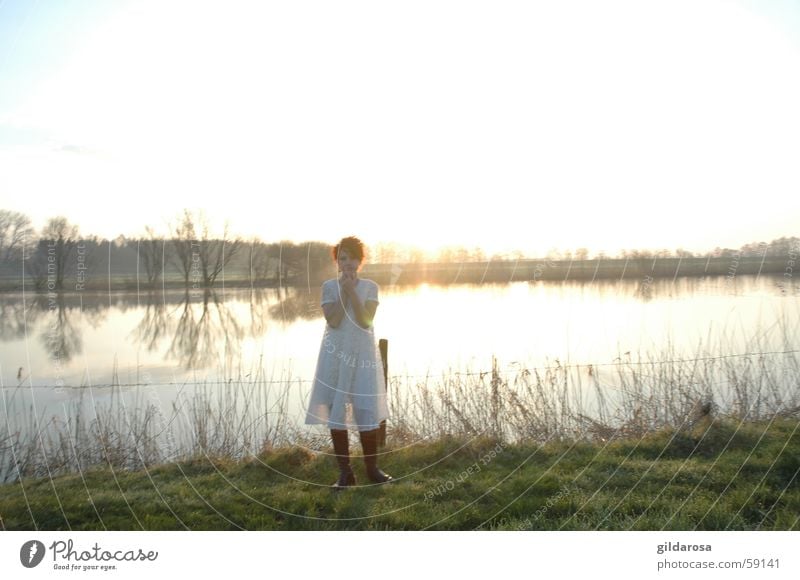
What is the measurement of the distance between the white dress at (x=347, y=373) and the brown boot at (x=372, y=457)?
3.1 inches

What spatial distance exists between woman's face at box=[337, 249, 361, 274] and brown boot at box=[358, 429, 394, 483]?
1.15 meters

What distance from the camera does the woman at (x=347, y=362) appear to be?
4.62m

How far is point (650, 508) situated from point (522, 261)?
6.53 feet

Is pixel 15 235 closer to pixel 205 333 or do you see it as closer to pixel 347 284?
pixel 205 333

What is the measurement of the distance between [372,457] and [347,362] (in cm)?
74

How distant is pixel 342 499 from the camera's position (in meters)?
4.61

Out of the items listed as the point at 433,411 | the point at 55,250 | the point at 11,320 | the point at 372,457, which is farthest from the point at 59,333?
the point at 433,411

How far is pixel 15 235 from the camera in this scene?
510 cm

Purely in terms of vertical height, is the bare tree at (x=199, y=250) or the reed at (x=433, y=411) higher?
the bare tree at (x=199, y=250)

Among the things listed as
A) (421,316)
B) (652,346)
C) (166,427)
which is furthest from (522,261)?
(166,427)

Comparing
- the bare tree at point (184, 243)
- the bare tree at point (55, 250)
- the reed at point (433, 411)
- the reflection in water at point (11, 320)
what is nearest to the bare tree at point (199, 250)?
the bare tree at point (184, 243)

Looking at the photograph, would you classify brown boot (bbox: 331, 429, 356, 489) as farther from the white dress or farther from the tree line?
the tree line

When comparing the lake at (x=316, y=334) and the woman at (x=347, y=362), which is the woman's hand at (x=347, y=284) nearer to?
the woman at (x=347, y=362)
